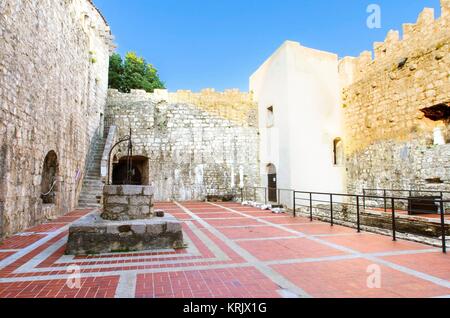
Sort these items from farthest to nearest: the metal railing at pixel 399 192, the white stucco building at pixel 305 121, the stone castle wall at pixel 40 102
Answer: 1. the white stucco building at pixel 305 121
2. the metal railing at pixel 399 192
3. the stone castle wall at pixel 40 102

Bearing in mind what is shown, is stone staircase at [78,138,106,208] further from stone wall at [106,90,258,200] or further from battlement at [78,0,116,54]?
battlement at [78,0,116,54]

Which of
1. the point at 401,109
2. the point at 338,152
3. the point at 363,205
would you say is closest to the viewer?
the point at 363,205

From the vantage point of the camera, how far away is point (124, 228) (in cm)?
513

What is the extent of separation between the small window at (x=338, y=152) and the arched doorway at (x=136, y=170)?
1039cm

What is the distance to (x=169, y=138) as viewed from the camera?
1631cm

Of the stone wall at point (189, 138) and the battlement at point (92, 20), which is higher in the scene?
the battlement at point (92, 20)

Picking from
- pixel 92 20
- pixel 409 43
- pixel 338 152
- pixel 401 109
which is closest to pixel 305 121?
pixel 338 152

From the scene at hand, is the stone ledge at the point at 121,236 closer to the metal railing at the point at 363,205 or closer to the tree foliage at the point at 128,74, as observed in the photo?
the metal railing at the point at 363,205

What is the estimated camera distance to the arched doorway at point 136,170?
16359 mm

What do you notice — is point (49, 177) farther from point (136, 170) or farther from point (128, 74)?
point (128, 74)

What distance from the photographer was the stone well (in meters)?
4.93

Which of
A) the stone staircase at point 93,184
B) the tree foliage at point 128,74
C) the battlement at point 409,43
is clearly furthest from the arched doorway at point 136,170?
the battlement at point 409,43

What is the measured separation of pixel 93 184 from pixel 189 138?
5.92 metres
